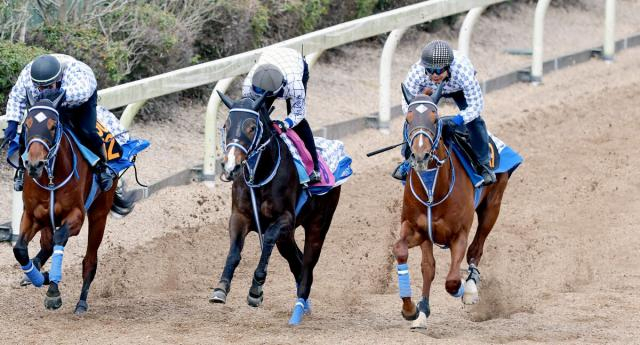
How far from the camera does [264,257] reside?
8508 millimetres

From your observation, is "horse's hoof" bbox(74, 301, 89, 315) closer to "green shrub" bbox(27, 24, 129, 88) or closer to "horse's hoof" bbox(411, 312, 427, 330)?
"horse's hoof" bbox(411, 312, 427, 330)

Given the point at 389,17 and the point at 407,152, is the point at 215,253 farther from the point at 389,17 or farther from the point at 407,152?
the point at 389,17

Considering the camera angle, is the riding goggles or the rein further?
the riding goggles

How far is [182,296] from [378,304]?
145 centimetres

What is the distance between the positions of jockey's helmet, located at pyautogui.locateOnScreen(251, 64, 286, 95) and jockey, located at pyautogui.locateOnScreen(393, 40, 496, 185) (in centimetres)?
86

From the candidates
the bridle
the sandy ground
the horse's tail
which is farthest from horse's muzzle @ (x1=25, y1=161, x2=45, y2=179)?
the bridle

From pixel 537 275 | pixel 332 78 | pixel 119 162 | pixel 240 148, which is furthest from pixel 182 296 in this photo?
pixel 332 78

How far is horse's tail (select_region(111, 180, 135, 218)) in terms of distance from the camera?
9969 mm

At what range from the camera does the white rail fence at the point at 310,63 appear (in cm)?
1091

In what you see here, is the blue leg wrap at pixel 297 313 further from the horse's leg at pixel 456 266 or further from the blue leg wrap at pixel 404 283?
the horse's leg at pixel 456 266

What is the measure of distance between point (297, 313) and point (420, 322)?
857 mm

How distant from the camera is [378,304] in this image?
963cm

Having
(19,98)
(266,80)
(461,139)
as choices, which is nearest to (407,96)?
(461,139)

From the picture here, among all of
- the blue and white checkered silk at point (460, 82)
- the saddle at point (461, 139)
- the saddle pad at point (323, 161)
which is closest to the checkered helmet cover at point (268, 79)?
the saddle pad at point (323, 161)
